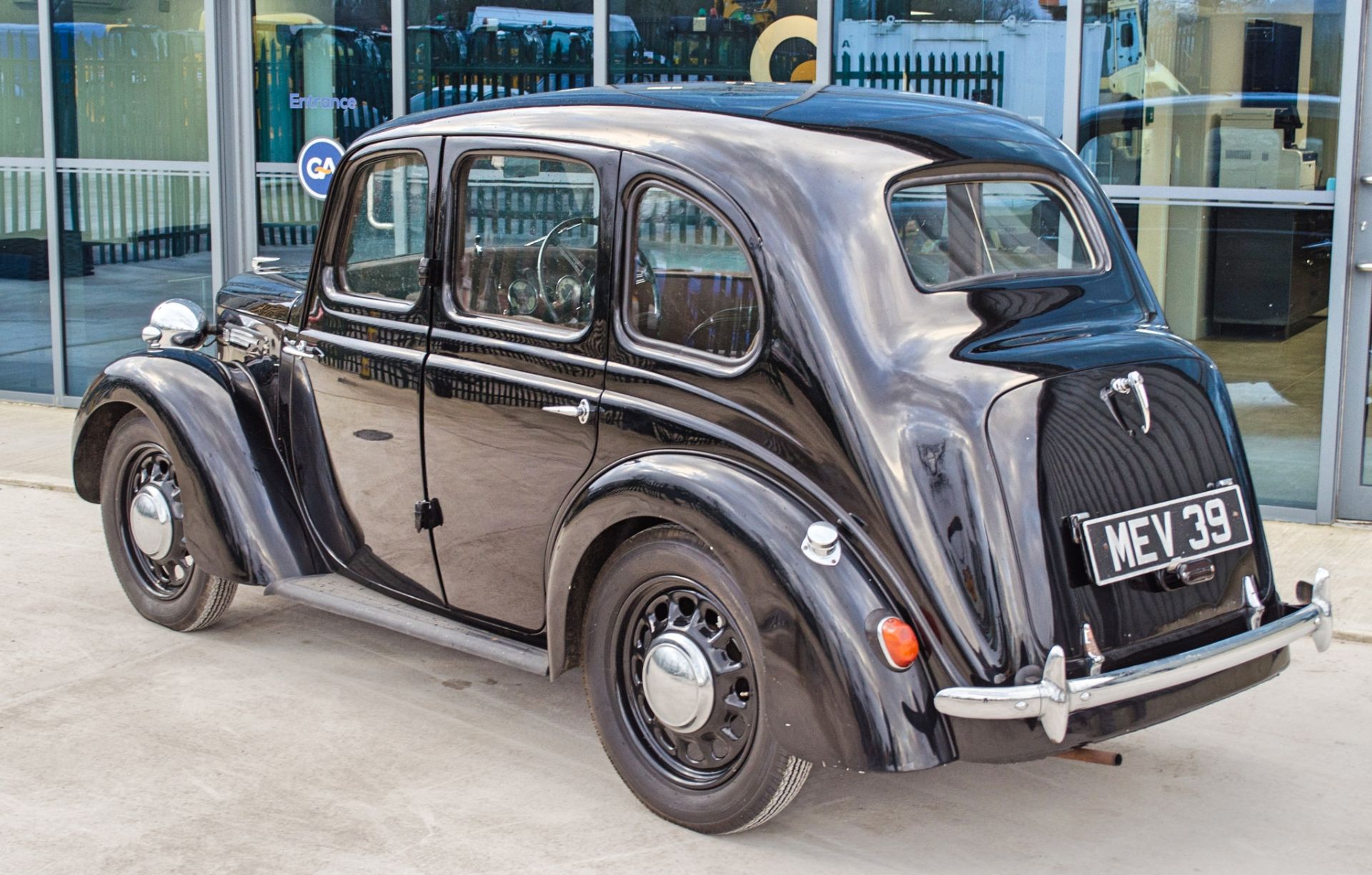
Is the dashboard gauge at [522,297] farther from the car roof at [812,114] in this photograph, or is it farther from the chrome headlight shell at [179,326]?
the chrome headlight shell at [179,326]

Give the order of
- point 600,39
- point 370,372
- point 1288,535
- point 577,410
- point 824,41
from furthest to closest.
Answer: point 600,39
point 824,41
point 1288,535
point 370,372
point 577,410

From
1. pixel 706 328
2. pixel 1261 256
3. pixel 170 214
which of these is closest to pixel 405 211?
pixel 706 328

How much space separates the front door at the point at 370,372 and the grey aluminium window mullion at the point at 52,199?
4.94 m

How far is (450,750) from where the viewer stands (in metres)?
4.40

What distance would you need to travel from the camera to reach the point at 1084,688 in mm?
3322

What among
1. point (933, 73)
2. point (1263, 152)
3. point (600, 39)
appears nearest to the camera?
point (1263, 152)

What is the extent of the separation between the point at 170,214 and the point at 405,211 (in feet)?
16.1

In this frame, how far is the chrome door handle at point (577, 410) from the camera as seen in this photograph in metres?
4.07

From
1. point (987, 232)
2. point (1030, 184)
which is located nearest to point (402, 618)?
point (987, 232)

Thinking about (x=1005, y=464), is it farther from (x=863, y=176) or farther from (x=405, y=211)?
(x=405, y=211)

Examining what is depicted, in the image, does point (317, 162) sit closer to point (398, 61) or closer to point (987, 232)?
point (398, 61)

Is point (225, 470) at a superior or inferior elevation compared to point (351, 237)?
inferior

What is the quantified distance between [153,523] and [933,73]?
13.7 feet

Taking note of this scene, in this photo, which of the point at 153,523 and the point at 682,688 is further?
the point at 153,523
